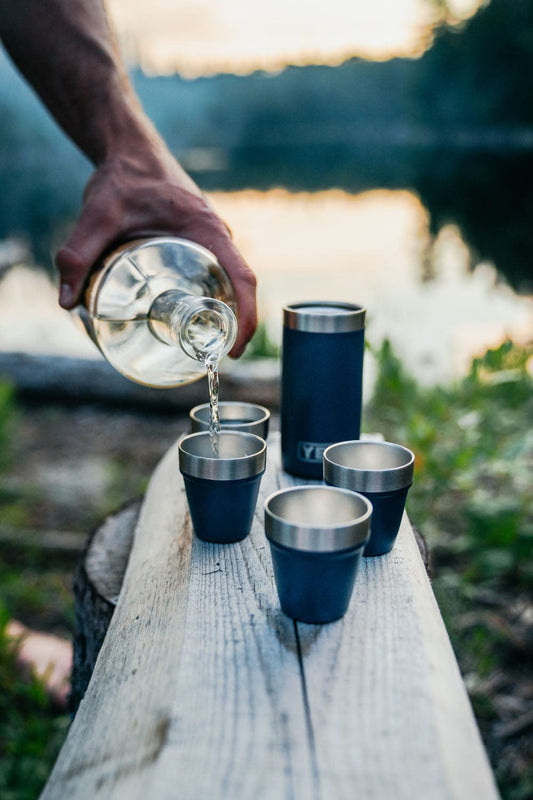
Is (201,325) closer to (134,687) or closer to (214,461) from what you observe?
(214,461)

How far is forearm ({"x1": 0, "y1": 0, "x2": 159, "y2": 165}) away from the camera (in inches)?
70.6

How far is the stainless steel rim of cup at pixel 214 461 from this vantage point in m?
1.31

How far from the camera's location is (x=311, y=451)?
5.37ft

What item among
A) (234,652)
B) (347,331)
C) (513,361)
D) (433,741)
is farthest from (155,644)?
(513,361)

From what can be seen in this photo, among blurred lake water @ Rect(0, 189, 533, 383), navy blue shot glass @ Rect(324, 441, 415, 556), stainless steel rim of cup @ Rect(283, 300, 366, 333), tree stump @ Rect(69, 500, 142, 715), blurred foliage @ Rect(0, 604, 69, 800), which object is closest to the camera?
navy blue shot glass @ Rect(324, 441, 415, 556)

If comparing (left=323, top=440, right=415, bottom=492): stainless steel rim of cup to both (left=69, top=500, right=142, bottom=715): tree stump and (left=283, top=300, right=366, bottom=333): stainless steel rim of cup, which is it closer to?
(left=283, top=300, right=366, bottom=333): stainless steel rim of cup

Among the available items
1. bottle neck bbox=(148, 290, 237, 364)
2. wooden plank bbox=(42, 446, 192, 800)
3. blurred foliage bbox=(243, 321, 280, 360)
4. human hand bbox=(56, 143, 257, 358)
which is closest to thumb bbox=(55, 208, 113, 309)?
human hand bbox=(56, 143, 257, 358)

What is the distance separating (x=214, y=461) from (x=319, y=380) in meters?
0.37

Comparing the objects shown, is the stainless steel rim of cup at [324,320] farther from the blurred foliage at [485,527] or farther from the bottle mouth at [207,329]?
the blurred foliage at [485,527]

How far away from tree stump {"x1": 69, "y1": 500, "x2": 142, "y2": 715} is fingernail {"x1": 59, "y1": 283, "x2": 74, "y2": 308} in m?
0.61

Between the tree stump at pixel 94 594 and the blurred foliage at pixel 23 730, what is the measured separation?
1.05 feet

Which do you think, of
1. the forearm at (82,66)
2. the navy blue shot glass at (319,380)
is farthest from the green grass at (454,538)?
the forearm at (82,66)

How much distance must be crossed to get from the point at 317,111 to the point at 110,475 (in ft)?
230

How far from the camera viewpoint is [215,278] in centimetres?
166
